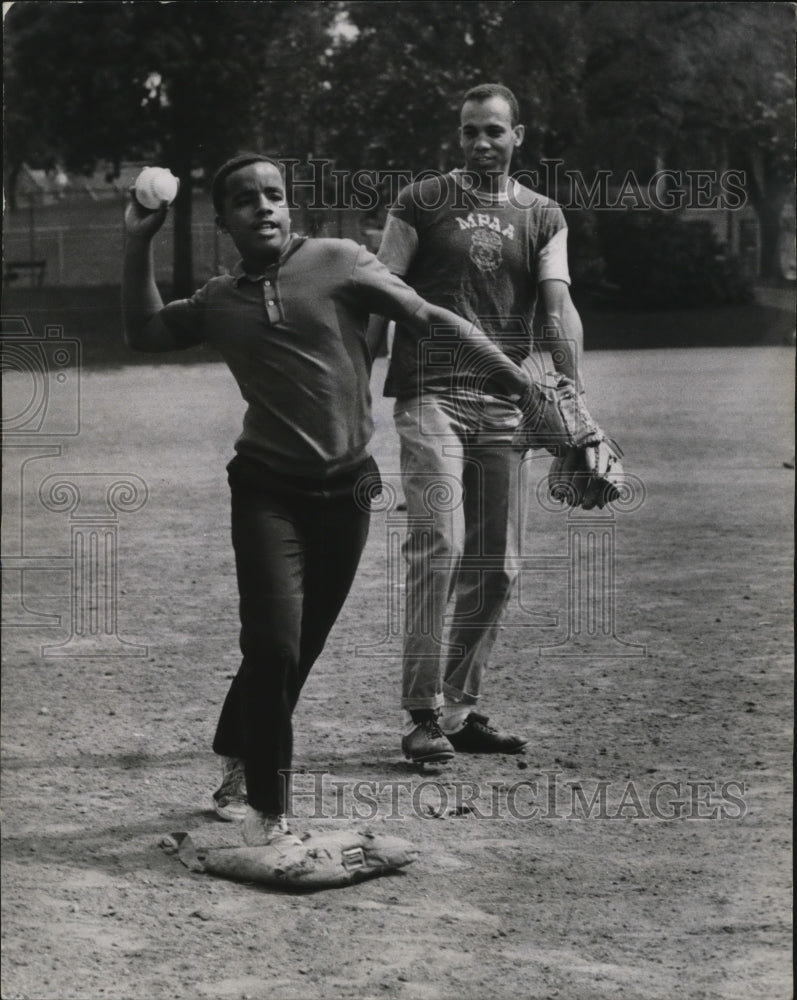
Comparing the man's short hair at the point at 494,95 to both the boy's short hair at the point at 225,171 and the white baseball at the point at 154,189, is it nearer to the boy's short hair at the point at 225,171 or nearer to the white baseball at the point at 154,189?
the boy's short hair at the point at 225,171

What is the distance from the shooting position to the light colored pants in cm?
453

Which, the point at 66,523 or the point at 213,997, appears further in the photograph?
the point at 66,523

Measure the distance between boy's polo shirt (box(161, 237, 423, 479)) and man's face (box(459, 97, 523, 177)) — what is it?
0.47m

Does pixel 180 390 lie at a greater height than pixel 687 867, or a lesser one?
greater

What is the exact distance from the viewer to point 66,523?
168 inches

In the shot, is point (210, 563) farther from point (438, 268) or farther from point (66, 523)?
point (438, 268)

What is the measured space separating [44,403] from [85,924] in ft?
4.03

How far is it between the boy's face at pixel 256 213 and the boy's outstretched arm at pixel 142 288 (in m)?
0.15

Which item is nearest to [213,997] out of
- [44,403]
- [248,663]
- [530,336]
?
[248,663]

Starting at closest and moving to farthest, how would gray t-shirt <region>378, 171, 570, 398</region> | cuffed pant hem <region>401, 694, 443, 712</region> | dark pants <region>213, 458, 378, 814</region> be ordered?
dark pants <region>213, 458, 378, 814</region>
gray t-shirt <region>378, 171, 570, 398</region>
cuffed pant hem <region>401, 694, 443, 712</region>

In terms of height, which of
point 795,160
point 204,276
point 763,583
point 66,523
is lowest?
point 763,583

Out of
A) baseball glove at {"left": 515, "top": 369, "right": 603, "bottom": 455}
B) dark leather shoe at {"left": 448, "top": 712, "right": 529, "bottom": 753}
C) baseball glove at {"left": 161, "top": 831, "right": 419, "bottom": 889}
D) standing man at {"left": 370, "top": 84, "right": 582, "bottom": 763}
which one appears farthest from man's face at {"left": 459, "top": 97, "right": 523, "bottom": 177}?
baseball glove at {"left": 161, "top": 831, "right": 419, "bottom": 889}

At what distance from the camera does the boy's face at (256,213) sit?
377cm

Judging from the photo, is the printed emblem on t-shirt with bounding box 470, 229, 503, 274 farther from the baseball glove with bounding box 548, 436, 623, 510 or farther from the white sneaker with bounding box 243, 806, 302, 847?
the white sneaker with bounding box 243, 806, 302, 847
